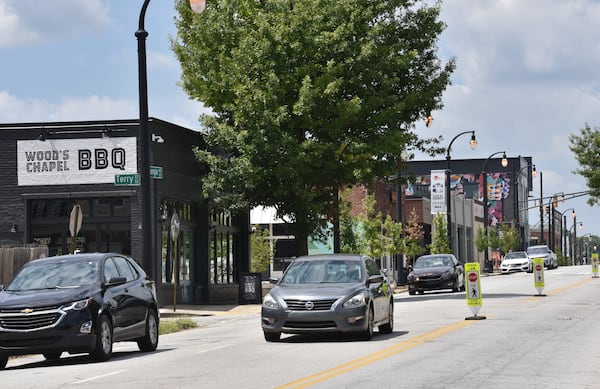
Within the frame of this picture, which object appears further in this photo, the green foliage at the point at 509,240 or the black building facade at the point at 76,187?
the green foliage at the point at 509,240

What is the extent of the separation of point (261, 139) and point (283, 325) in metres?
18.2

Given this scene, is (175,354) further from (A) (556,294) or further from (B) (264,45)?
(A) (556,294)

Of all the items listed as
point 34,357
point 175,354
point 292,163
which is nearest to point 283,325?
point 175,354

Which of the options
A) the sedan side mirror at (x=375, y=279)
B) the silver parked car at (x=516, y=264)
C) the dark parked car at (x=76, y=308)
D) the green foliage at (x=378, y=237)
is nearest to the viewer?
the dark parked car at (x=76, y=308)

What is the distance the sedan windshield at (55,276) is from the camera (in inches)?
696

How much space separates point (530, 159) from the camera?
157375 mm

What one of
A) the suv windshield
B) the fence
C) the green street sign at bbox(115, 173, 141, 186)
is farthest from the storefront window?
the suv windshield

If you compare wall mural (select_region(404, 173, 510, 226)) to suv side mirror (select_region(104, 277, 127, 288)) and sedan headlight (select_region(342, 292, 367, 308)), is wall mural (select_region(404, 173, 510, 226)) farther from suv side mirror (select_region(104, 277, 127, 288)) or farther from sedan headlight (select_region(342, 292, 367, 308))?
suv side mirror (select_region(104, 277, 127, 288))

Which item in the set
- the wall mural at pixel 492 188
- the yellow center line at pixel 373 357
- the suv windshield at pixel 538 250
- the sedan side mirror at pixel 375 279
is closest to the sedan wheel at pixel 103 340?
the yellow center line at pixel 373 357

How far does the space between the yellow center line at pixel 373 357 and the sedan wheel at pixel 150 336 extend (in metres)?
4.23

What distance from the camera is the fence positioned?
97.7 ft

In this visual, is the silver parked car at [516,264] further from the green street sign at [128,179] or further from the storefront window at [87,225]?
the green street sign at [128,179]

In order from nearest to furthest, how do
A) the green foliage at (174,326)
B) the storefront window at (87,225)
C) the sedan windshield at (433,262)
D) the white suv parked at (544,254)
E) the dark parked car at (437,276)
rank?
the green foliage at (174,326), the storefront window at (87,225), the dark parked car at (437,276), the sedan windshield at (433,262), the white suv parked at (544,254)

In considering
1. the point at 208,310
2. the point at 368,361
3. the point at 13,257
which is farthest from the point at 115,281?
the point at 208,310
